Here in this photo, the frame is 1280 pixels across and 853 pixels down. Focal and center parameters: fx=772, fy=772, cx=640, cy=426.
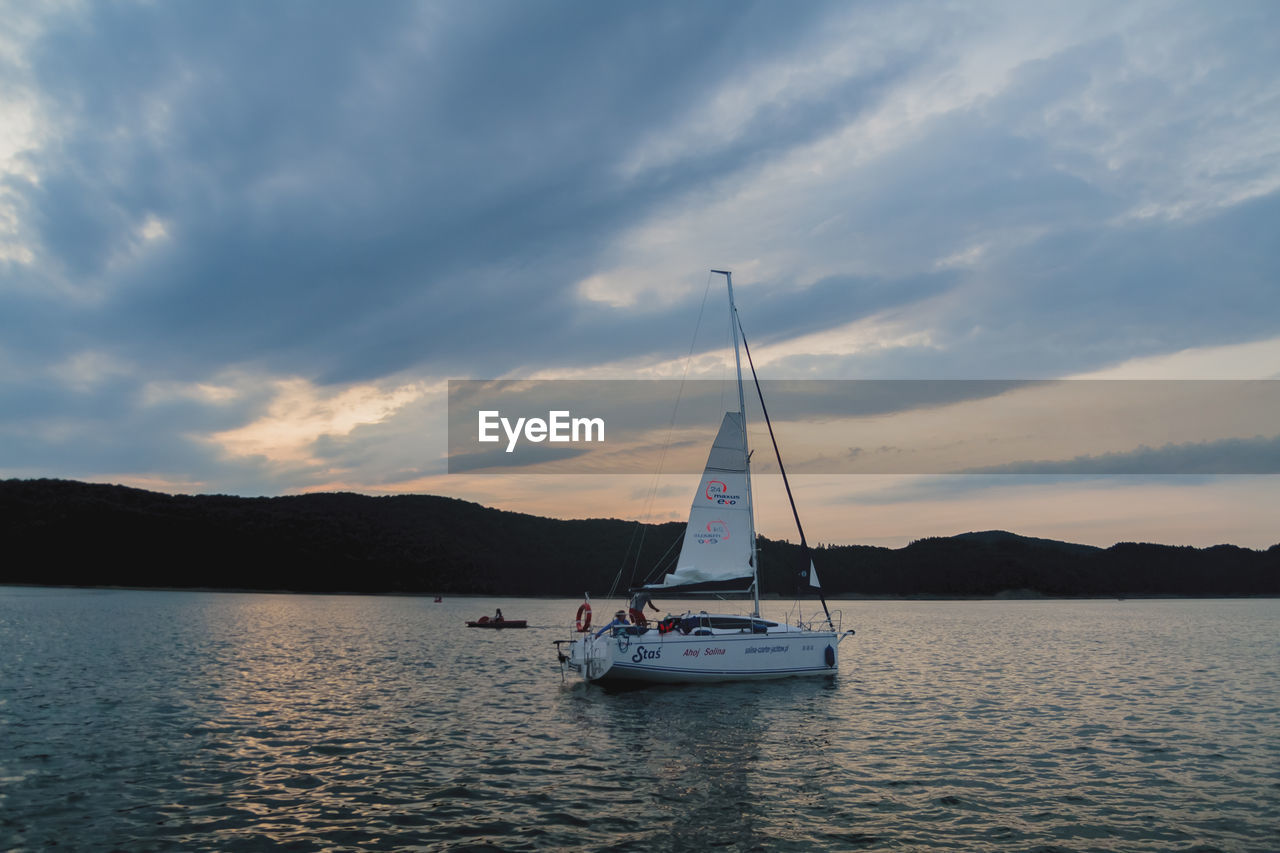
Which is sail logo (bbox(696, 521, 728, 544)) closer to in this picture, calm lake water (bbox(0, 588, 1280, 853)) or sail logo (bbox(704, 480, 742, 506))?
sail logo (bbox(704, 480, 742, 506))

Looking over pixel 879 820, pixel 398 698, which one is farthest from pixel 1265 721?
pixel 398 698

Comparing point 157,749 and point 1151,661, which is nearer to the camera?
point 157,749

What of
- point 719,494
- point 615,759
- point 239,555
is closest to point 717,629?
point 719,494

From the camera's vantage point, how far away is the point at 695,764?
2064 centimetres

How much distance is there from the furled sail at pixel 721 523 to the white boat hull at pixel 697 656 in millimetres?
2833

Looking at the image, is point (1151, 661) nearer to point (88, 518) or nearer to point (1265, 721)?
point (1265, 721)

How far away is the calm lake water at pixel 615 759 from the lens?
14922mm

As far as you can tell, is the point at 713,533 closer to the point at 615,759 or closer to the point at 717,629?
the point at 717,629

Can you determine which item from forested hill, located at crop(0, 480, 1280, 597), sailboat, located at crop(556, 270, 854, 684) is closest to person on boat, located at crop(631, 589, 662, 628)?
sailboat, located at crop(556, 270, 854, 684)

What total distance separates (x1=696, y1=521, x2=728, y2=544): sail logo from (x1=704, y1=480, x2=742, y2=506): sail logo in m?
1.03

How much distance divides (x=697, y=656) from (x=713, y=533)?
573cm

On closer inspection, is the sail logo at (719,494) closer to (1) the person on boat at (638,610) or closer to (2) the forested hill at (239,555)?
(1) the person on boat at (638,610)

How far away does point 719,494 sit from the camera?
120 ft

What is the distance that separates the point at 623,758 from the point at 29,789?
13.8 m
